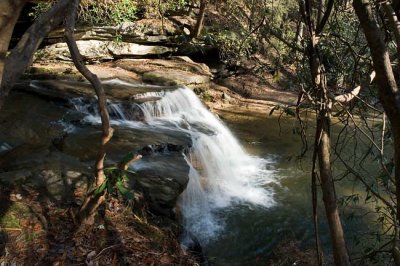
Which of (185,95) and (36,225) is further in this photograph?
(185,95)

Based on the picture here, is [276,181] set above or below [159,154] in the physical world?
below

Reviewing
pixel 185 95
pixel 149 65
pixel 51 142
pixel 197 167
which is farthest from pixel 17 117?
pixel 149 65

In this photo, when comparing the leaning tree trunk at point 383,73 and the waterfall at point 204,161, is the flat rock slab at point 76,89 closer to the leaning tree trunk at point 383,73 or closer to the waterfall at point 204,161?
the waterfall at point 204,161

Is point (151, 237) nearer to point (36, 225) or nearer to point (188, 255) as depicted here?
point (188, 255)

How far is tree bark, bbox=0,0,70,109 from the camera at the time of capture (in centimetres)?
283

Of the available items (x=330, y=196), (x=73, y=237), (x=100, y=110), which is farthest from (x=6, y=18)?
(x=73, y=237)

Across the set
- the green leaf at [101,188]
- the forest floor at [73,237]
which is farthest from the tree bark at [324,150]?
the green leaf at [101,188]

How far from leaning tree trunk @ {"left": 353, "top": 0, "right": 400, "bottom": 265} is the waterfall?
4.99 m

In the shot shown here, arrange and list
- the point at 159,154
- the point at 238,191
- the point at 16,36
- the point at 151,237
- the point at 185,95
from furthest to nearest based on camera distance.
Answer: the point at 16,36
the point at 185,95
the point at 238,191
the point at 159,154
the point at 151,237

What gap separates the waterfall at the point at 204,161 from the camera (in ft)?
26.1

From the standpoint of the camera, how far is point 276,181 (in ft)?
32.1

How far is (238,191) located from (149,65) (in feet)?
28.3

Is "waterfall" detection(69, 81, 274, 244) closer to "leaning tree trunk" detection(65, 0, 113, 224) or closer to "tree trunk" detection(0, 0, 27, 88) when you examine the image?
"leaning tree trunk" detection(65, 0, 113, 224)

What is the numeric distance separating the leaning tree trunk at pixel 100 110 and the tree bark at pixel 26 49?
0.27m
